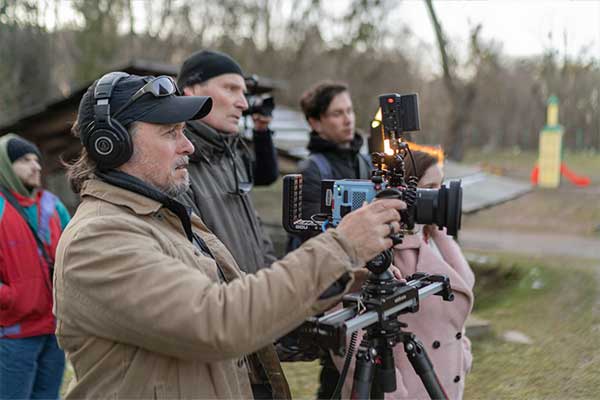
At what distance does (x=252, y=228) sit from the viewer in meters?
2.99

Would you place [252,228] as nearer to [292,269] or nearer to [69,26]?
[292,269]

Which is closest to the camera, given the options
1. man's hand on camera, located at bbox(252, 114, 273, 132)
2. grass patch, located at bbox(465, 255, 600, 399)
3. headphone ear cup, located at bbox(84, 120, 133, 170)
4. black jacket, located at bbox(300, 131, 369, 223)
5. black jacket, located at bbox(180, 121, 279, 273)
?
headphone ear cup, located at bbox(84, 120, 133, 170)

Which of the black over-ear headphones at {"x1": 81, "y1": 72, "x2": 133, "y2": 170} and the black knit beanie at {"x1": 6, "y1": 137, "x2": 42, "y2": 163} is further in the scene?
the black knit beanie at {"x1": 6, "y1": 137, "x2": 42, "y2": 163}

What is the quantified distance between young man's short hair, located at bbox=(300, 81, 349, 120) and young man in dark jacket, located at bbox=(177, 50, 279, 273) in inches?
27.1

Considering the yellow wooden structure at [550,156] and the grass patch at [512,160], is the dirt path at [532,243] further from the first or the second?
the yellow wooden structure at [550,156]

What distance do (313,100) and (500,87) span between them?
28.2 ft

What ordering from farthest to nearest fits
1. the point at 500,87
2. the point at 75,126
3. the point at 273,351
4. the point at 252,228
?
the point at 500,87, the point at 252,228, the point at 273,351, the point at 75,126

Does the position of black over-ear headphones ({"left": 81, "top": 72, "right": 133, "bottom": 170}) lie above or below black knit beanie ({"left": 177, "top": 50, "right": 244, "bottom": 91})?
below

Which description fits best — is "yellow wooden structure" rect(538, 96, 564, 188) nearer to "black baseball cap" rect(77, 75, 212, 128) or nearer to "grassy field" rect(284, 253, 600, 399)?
"grassy field" rect(284, 253, 600, 399)

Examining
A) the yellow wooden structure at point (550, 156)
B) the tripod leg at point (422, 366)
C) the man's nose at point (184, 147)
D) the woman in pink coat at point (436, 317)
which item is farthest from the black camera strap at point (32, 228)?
the yellow wooden structure at point (550, 156)

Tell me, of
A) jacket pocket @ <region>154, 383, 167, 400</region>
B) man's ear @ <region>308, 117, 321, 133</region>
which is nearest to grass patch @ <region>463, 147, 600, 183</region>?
man's ear @ <region>308, 117, 321, 133</region>

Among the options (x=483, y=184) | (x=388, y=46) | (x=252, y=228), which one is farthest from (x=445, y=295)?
(x=388, y=46)

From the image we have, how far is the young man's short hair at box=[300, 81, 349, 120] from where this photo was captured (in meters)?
3.71

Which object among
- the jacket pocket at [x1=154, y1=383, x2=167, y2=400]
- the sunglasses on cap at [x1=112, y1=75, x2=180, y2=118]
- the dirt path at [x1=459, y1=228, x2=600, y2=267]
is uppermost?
the sunglasses on cap at [x1=112, y1=75, x2=180, y2=118]
